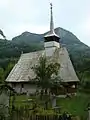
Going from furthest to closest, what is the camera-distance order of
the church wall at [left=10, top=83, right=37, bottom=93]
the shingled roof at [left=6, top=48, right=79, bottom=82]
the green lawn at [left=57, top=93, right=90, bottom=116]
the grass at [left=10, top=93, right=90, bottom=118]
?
the church wall at [left=10, top=83, right=37, bottom=93], the shingled roof at [left=6, top=48, right=79, bottom=82], the green lawn at [left=57, top=93, right=90, bottom=116], the grass at [left=10, top=93, right=90, bottom=118]

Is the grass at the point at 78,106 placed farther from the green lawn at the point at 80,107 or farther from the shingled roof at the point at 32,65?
the shingled roof at the point at 32,65

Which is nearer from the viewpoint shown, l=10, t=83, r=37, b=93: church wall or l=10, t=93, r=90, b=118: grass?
l=10, t=93, r=90, b=118: grass

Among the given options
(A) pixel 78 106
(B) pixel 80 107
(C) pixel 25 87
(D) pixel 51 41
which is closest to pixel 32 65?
(C) pixel 25 87

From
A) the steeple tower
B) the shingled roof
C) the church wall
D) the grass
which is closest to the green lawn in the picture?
the grass

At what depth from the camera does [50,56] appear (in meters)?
39.0

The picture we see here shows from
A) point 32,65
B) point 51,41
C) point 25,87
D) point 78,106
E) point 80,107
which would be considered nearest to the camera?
point 80,107

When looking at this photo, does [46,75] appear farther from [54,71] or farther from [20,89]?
[20,89]

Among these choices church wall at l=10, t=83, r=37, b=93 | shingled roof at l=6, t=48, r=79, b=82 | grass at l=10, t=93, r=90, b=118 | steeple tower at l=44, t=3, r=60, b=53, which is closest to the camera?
grass at l=10, t=93, r=90, b=118

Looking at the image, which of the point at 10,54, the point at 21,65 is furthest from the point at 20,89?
the point at 10,54

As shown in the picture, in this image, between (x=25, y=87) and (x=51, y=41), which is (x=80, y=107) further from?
(x=51, y=41)

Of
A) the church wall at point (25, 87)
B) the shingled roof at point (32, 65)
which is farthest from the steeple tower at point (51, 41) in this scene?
the church wall at point (25, 87)

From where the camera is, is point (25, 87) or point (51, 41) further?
point (51, 41)

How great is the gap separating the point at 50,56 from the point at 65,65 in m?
3.68

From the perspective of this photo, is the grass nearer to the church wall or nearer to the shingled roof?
the shingled roof
